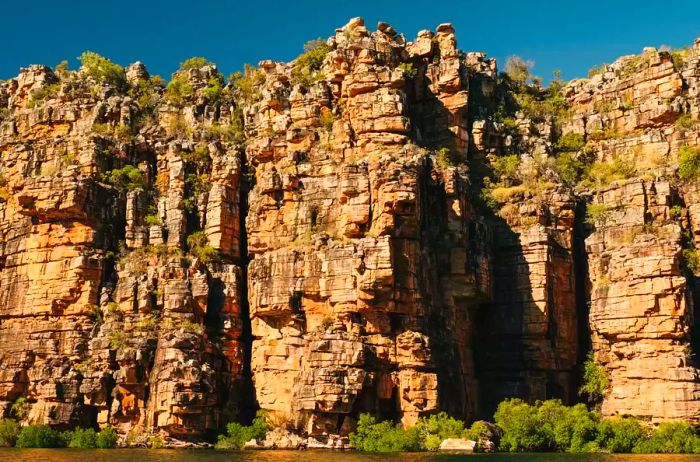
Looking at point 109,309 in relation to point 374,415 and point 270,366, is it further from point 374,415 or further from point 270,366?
point 374,415

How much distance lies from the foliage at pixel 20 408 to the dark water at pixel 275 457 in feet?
32.2

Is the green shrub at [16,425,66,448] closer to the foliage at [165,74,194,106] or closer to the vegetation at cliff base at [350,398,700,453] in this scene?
the vegetation at cliff base at [350,398,700,453]

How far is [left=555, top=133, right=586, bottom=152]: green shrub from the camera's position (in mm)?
88500

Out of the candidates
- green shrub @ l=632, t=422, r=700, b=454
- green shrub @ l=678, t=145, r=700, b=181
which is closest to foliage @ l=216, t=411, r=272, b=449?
green shrub @ l=632, t=422, r=700, b=454

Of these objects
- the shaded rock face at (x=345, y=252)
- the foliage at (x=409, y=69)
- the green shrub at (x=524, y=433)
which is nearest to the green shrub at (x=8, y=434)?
the shaded rock face at (x=345, y=252)

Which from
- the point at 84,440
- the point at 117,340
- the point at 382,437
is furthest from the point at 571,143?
the point at 84,440

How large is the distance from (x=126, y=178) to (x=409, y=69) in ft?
81.7

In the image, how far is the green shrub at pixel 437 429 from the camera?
211 feet

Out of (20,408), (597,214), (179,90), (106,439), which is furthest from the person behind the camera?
(179,90)

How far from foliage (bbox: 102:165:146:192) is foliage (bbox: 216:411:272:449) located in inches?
905

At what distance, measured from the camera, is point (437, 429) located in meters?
65.3

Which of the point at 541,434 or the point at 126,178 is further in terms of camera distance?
the point at 126,178

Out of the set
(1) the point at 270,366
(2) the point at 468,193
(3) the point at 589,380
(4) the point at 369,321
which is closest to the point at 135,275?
(1) the point at 270,366

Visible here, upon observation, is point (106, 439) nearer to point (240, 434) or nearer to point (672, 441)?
point (240, 434)
